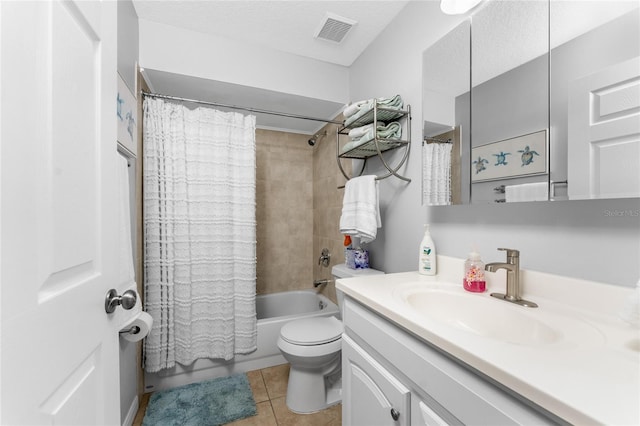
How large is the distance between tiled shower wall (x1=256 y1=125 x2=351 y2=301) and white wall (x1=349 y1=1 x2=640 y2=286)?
904mm

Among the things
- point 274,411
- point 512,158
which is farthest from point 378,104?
point 274,411

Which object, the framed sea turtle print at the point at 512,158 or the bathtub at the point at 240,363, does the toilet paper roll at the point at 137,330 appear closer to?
the bathtub at the point at 240,363

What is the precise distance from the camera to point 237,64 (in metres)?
1.93

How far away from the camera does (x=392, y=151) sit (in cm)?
171

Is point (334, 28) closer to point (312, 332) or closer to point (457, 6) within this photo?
point (457, 6)

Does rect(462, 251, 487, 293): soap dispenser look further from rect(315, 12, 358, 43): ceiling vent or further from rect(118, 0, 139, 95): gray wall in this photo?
rect(118, 0, 139, 95): gray wall

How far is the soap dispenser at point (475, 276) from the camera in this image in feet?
3.44

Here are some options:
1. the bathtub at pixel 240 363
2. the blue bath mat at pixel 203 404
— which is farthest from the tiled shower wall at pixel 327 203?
the blue bath mat at pixel 203 404

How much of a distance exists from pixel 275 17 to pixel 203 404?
2.39m

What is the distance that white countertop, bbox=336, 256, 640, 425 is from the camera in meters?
0.43

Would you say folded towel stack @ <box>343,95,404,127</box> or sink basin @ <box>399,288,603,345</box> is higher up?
folded towel stack @ <box>343,95,404,127</box>

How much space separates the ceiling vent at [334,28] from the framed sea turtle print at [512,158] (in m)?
1.17

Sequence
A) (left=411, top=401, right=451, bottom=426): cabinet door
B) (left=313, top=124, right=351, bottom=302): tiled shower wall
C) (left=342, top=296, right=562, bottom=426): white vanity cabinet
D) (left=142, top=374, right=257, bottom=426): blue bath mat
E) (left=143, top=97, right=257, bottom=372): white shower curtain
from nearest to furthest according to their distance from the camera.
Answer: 1. (left=342, top=296, right=562, bottom=426): white vanity cabinet
2. (left=411, top=401, right=451, bottom=426): cabinet door
3. (left=142, top=374, right=257, bottom=426): blue bath mat
4. (left=143, top=97, right=257, bottom=372): white shower curtain
5. (left=313, top=124, right=351, bottom=302): tiled shower wall

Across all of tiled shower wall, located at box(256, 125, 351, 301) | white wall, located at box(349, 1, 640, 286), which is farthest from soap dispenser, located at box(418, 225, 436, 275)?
tiled shower wall, located at box(256, 125, 351, 301)
